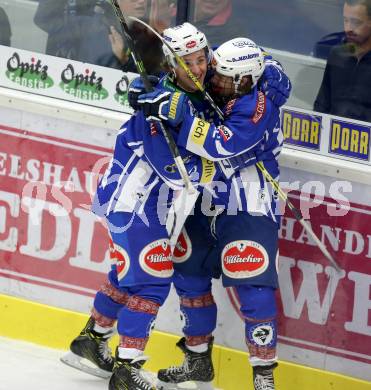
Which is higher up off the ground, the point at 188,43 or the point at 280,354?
the point at 188,43

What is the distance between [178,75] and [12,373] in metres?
1.56

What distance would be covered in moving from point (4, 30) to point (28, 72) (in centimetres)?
25

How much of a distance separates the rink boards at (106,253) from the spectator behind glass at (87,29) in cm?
24

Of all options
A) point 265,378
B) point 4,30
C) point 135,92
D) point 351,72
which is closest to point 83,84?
point 4,30

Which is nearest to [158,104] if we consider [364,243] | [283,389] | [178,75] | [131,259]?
[178,75]

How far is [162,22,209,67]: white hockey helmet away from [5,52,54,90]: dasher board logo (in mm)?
1079

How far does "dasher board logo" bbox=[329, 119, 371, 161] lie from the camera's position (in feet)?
18.5

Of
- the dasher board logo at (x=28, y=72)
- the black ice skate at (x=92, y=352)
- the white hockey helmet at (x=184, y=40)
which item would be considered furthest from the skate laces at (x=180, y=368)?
the dasher board logo at (x=28, y=72)

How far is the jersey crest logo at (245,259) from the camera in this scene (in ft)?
18.2

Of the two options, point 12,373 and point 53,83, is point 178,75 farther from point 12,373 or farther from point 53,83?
point 12,373

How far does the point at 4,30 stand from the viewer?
654cm

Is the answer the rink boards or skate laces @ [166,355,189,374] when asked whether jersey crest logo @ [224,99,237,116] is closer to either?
the rink boards

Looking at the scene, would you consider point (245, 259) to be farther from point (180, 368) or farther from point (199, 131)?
point (180, 368)

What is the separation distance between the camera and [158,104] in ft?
17.6
